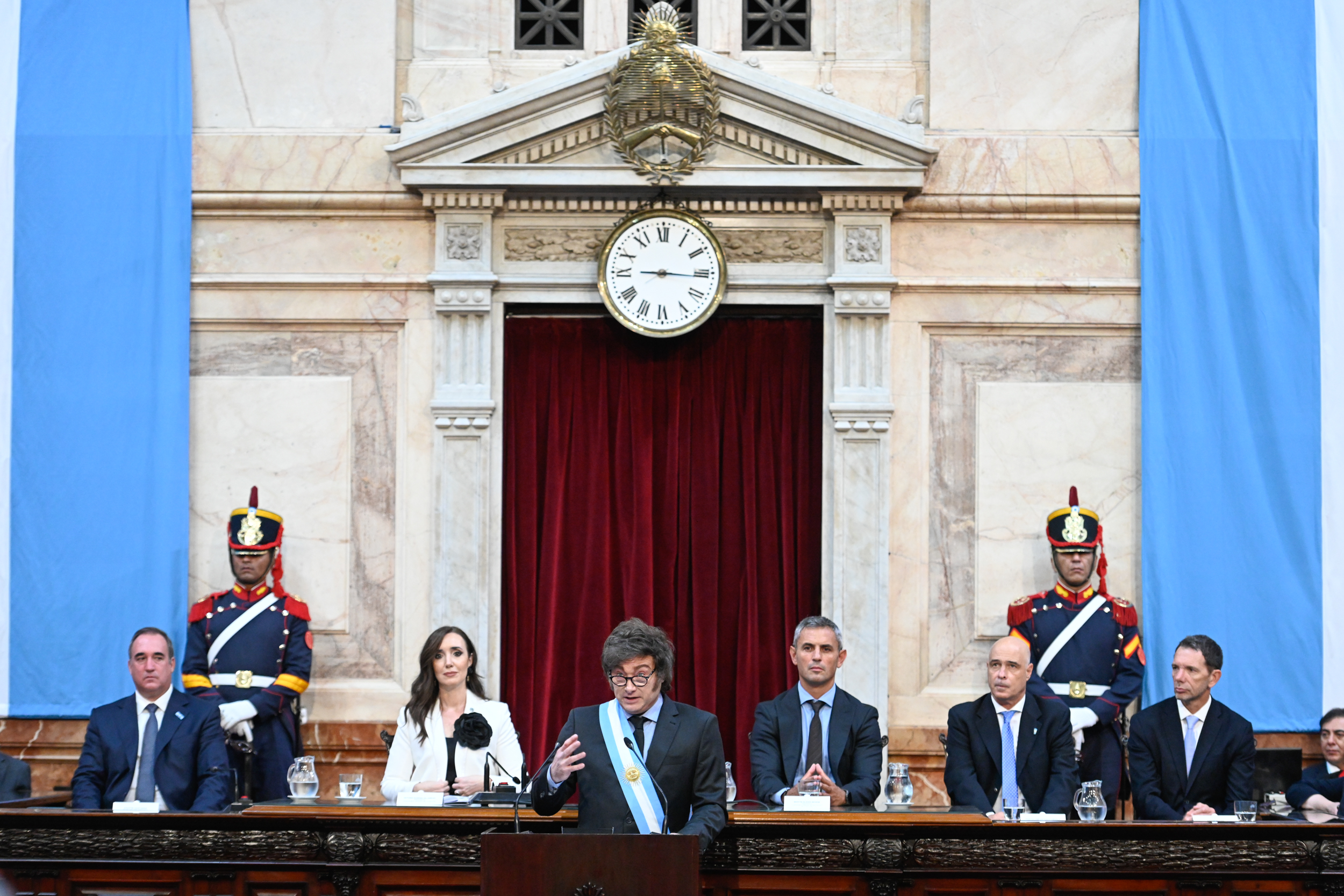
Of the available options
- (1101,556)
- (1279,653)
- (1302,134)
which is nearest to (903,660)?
(1101,556)

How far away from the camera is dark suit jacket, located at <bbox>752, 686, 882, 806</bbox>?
6.21 m

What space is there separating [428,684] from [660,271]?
2.47 meters

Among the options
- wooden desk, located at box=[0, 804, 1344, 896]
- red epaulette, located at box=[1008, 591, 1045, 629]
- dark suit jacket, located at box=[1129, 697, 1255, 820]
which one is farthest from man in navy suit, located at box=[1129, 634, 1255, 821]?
wooden desk, located at box=[0, 804, 1344, 896]

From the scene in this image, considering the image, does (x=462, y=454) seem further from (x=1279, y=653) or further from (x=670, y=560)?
(x=1279, y=653)

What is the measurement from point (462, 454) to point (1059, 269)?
3004 millimetres

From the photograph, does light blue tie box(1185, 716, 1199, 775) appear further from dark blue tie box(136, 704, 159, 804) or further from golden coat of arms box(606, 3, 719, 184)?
dark blue tie box(136, 704, 159, 804)

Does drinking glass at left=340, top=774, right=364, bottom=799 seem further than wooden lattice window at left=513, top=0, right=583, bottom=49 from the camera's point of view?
No

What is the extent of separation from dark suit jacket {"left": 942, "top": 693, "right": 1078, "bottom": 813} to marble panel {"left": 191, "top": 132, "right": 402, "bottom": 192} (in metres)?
3.80

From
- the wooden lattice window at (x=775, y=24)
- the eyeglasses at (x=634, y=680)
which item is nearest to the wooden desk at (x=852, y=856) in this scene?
the eyeglasses at (x=634, y=680)

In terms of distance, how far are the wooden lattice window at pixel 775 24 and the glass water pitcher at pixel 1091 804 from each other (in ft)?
13.8

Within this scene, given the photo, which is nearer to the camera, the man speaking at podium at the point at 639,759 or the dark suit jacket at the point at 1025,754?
the man speaking at podium at the point at 639,759

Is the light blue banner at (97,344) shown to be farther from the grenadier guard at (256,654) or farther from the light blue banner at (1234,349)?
Answer: the light blue banner at (1234,349)

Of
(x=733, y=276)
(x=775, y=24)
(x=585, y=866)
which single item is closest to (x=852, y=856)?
(x=585, y=866)

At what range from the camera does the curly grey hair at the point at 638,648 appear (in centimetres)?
486
